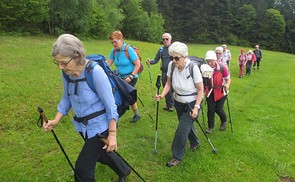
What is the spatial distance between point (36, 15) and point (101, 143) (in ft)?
114

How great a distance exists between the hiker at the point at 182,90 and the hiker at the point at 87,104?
2.31m

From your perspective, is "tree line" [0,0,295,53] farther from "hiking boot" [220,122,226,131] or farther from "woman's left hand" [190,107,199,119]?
"woman's left hand" [190,107,199,119]

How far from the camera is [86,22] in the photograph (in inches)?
1647

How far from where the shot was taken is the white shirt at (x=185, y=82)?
5.73 metres

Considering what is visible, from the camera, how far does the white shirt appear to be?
5.73 m

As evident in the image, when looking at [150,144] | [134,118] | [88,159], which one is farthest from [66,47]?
[134,118]

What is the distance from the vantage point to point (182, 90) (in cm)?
592

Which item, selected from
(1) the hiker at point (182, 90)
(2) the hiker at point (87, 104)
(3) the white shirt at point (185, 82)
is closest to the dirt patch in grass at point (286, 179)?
(1) the hiker at point (182, 90)

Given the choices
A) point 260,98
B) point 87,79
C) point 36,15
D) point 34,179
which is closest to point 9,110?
point 34,179

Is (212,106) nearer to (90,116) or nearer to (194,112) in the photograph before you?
(194,112)

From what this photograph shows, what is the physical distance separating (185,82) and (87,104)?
102 inches

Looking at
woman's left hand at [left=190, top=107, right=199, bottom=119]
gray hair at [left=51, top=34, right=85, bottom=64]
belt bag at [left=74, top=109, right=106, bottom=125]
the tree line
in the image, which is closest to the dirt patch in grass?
woman's left hand at [left=190, top=107, right=199, bottom=119]

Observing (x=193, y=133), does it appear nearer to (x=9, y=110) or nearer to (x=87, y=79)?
(x=87, y=79)

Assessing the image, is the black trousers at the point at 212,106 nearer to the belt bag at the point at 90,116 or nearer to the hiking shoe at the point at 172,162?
the hiking shoe at the point at 172,162
